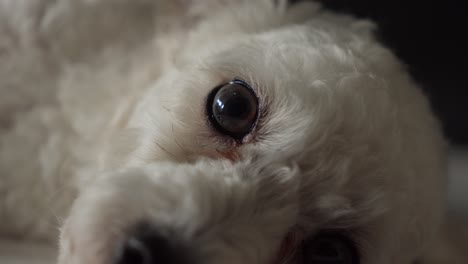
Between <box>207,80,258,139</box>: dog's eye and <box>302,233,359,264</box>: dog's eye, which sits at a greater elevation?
<box>207,80,258,139</box>: dog's eye

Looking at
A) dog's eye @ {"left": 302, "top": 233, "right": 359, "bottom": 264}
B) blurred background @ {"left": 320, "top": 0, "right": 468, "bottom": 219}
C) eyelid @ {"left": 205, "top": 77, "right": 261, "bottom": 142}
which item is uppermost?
blurred background @ {"left": 320, "top": 0, "right": 468, "bottom": 219}

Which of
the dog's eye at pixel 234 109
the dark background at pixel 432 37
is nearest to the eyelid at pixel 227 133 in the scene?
the dog's eye at pixel 234 109

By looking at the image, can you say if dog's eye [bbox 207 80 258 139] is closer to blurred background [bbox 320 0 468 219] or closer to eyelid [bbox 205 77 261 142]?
eyelid [bbox 205 77 261 142]

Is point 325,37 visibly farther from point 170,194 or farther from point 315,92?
point 170,194

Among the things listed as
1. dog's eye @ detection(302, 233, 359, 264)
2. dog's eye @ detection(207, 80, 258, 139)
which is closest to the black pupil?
dog's eye @ detection(207, 80, 258, 139)

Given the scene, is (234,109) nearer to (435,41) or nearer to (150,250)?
(150,250)

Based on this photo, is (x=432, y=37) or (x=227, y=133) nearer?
(x=227, y=133)

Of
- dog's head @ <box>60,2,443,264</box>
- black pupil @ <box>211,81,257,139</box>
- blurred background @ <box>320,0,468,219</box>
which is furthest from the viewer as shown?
blurred background @ <box>320,0,468,219</box>

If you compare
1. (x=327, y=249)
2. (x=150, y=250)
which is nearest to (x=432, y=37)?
(x=327, y=249)
